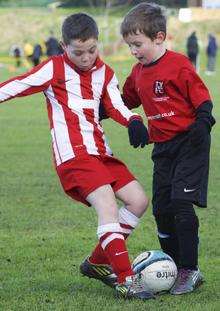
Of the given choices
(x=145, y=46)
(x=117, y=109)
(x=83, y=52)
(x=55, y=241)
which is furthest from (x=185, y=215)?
(x=55, y=241)

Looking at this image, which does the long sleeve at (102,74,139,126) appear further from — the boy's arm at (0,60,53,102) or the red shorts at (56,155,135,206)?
the boy's arm at (0,60,53,102)

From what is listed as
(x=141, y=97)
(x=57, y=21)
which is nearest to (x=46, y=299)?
(x=141, y=97)

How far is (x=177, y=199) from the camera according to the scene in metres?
6.44

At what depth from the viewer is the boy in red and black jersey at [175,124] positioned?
6434mm

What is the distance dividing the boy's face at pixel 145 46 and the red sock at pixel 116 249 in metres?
1.21

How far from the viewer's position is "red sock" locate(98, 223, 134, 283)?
6.25 metres

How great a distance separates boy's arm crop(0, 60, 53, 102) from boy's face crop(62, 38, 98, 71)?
0.21 metres

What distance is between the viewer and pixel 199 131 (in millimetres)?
6336

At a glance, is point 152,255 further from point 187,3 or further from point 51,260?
point 187,3

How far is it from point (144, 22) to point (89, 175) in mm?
1129

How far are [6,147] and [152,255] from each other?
400 inches

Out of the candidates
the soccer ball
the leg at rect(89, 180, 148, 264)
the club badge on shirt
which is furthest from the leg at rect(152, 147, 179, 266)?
the club badge on shirt

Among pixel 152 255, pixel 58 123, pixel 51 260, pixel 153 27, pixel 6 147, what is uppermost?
pixel 153 27

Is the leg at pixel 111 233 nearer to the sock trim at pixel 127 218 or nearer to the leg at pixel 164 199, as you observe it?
the sock trim at pixel 127 218
